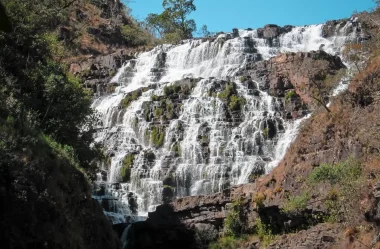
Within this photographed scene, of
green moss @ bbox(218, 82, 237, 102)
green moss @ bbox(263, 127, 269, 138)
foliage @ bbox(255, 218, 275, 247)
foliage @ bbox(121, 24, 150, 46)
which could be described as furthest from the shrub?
foliage @ bbox(255, 218, 275, 247)

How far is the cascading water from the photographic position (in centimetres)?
2803

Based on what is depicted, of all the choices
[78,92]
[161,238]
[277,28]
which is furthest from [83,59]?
[161,238]

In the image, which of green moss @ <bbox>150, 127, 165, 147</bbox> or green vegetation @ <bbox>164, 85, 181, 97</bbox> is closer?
green moss @ <bbox>150, 127, 165, 147</bbox>

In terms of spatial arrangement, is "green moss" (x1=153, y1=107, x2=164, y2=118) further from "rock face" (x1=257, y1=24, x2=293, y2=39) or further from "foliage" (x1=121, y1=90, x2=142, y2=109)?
"rock face" (x1=257, y1=24, x2=293, y2=39)

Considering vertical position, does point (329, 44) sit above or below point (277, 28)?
below

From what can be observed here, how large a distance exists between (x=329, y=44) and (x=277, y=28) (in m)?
6.38

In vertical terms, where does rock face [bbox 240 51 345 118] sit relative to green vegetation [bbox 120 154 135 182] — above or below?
above

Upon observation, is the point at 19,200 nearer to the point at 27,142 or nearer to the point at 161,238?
the point at 27,142

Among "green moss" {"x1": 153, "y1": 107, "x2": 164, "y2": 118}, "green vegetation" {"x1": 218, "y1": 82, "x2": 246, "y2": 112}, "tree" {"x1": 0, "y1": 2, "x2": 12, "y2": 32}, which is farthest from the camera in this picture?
"green moss" {"x1": 153, "y1": 107, "x2": 164, "y2": 118}

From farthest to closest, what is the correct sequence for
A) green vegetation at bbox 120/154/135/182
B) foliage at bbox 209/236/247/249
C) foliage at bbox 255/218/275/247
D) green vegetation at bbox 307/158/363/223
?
1. green vegetation at bbox 120/154/135/182
2. foliage at bbox 209/236/247/249
3. foliage at bbox 255/218/275/247
4. green vegetation at bbox 307/158/363/223

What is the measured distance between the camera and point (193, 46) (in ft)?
160

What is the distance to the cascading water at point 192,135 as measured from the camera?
28.0m

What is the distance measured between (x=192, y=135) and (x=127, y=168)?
4898 millimetres

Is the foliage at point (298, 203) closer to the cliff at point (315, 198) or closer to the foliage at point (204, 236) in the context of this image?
the cliff at point (315, 198)
